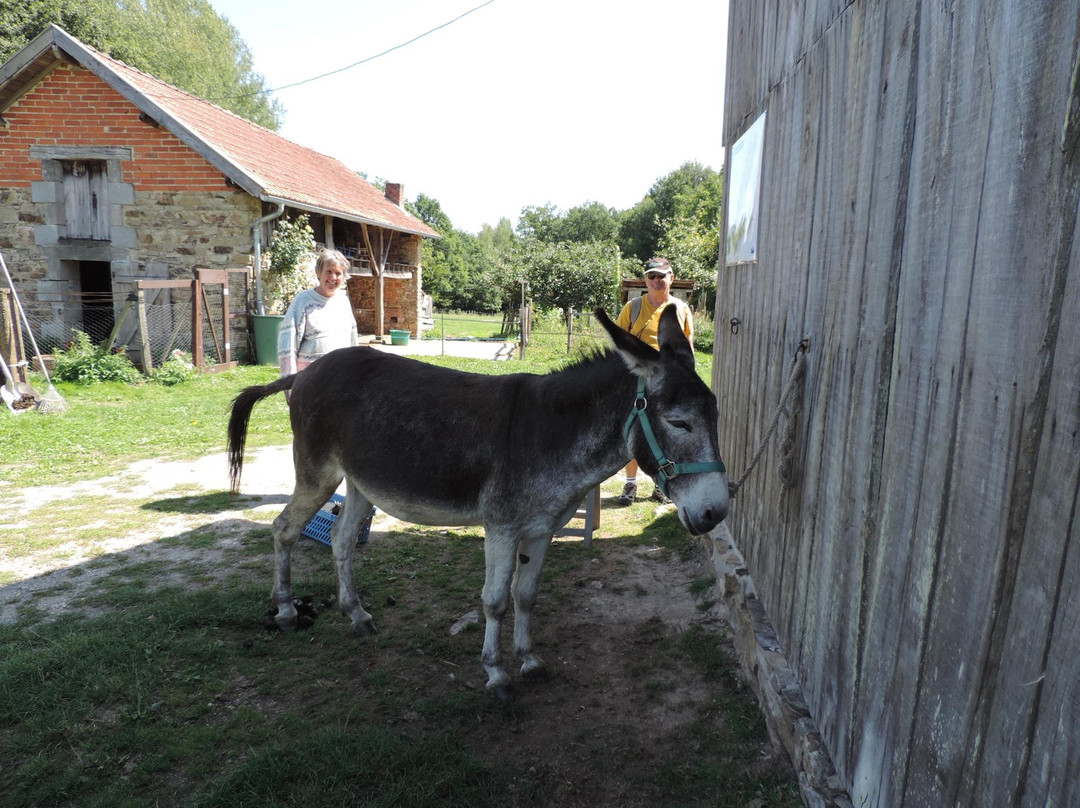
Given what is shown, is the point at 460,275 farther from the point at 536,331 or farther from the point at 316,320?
the point at 316,320

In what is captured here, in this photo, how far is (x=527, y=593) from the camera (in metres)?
3.81

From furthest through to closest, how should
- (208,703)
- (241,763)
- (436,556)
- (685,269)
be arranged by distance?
1. (685,269)
2. (436,556)
3. (208,703)
4. (241,763)

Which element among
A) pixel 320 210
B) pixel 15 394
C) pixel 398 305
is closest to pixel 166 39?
pixel 398 305

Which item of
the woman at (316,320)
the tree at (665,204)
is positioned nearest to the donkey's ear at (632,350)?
the woman at (316,320)

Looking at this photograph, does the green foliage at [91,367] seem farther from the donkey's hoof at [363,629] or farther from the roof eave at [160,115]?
the donkey's hoof at [363,629]

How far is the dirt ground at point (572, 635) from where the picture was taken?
2992mm

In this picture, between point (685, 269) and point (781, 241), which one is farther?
point (685, 269)

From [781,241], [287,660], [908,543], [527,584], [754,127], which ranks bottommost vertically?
[287,660]

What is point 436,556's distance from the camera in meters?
5.46

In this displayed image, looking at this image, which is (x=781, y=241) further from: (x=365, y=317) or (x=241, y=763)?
(x=365, y=317)

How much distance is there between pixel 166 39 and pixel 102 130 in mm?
23514

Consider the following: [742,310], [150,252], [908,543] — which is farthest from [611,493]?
[150,252]

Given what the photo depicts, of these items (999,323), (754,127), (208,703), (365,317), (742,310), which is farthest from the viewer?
(365,317)

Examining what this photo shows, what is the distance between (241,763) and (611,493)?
484 centimetres
